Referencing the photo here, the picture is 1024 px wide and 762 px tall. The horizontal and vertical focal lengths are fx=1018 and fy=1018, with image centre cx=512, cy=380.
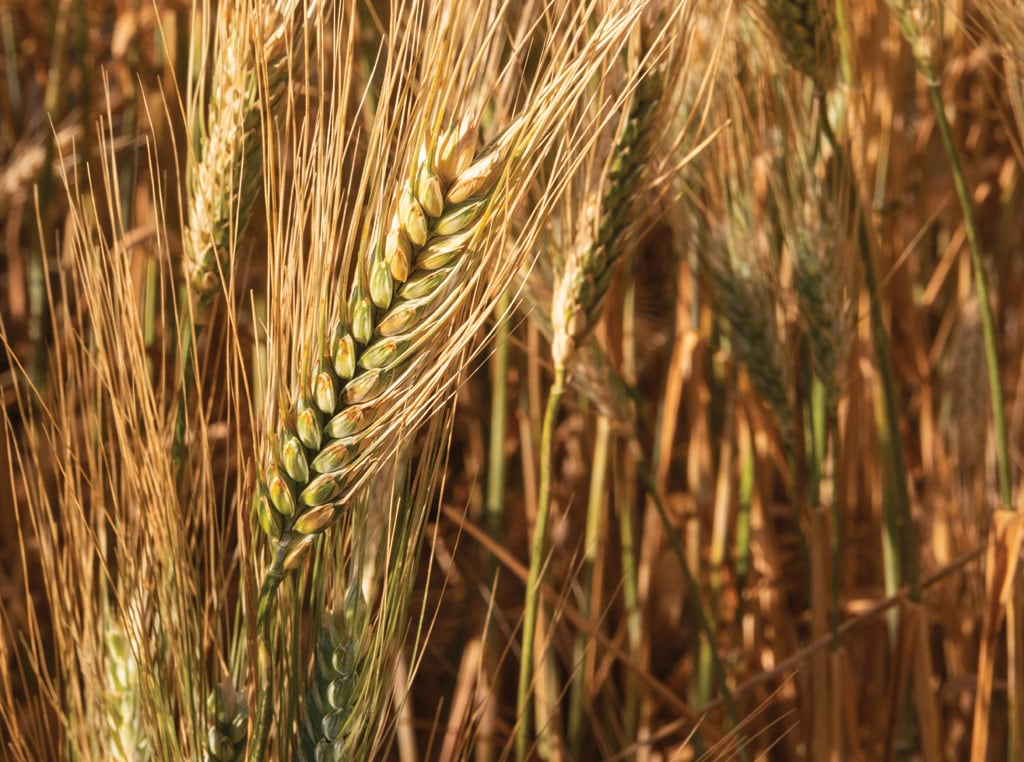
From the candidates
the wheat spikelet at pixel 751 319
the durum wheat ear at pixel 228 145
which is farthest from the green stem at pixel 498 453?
the durum wheat ear at pixel 228 145

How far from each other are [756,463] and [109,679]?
763 mm

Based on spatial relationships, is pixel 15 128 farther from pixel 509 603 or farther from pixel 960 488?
pixel 960 488

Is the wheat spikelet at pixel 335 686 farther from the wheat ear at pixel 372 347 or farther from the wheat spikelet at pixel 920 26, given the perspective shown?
the wheat spikelet at pixel 920 26

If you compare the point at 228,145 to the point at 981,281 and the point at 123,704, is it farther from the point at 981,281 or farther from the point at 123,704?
the point at 981,281

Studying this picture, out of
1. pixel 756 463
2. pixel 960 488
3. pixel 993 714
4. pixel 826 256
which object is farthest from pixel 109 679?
pixel 960 488

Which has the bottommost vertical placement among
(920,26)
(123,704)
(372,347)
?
(123,704)

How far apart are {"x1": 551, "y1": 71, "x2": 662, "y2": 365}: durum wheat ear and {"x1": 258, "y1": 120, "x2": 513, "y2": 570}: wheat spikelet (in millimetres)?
234

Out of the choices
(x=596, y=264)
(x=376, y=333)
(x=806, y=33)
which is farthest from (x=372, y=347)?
(x=806, y=33)

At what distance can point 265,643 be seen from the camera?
51 centimetres

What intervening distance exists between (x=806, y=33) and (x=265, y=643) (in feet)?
2.00

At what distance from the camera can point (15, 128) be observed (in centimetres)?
156

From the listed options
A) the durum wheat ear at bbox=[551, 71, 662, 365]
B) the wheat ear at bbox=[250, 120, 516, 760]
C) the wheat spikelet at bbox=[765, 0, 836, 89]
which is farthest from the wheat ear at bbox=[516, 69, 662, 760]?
the wheat ear at bbox=[250, 120, 516, 760]

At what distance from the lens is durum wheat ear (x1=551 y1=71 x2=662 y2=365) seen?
742mm

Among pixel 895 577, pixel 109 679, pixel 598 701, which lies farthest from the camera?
pixel 598 701
